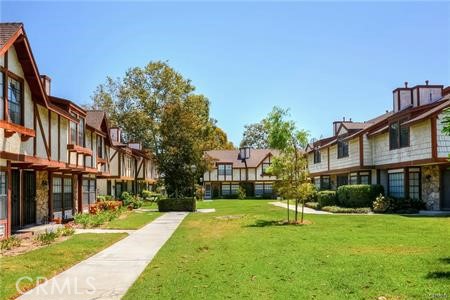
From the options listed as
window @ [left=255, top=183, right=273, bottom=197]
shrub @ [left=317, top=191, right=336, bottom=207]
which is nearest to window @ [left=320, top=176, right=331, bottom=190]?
shrub @ [left=317, top=191, right=336, bottom=207]

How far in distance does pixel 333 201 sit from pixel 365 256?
22461 mm

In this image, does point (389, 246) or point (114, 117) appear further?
point (114, 117)

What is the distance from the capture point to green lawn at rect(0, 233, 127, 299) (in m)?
8.94

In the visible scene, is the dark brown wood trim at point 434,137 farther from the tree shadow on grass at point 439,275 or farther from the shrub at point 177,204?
the tree shadow on grass at point 439,275

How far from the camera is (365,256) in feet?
37.2

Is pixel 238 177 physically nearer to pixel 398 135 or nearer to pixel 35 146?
pixel 398 135

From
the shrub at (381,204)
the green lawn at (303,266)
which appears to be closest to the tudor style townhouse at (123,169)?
the shrub at (381,204)

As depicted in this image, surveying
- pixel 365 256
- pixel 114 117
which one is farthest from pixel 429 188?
pixel 114 117

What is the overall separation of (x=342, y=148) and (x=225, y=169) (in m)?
31.5

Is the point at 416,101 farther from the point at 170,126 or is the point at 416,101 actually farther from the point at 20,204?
the point at 20,204

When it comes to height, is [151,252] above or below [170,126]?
below

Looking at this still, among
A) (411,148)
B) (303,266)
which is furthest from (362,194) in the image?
(303,266)

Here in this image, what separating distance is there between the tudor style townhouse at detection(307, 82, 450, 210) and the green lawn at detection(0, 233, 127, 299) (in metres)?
14.8

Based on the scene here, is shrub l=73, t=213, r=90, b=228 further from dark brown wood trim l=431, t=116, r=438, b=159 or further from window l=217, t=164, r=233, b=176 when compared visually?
window l=217, t=164, r=233, b=176
